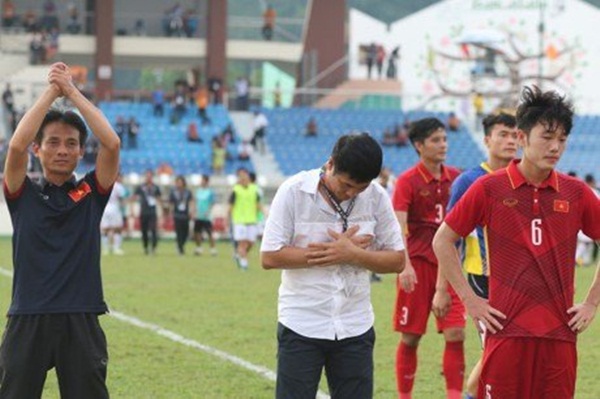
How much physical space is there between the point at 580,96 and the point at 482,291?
179 feet

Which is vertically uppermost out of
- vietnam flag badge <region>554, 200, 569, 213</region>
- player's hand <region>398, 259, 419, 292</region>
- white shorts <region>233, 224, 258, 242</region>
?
vietnam flag badge <region>554, 200, 569, 213</region>

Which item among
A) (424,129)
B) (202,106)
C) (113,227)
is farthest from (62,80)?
(202,106)

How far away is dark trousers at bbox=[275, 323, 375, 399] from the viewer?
7.41m

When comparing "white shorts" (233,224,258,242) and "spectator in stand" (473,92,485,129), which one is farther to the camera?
"spectator in stand" (473,92,485,129)

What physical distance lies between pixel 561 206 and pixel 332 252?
1127mm

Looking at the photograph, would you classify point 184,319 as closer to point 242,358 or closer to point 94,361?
point 242,358

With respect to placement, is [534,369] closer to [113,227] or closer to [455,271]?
[455,271]

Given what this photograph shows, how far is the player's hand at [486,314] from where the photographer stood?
23.7 feet

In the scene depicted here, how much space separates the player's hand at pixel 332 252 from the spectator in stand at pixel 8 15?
4843 cm

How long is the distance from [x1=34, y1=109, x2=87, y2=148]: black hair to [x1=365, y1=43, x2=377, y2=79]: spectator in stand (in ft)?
172

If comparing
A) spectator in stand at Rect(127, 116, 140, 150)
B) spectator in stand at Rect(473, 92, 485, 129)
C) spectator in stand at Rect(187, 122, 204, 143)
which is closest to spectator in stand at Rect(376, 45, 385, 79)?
spectator in stand at Rect(473, 92, 485, 129)

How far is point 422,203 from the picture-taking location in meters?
11.4

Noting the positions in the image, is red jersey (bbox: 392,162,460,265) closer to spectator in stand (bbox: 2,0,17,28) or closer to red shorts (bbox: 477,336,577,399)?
red shorts (bbox: 477,336,577,399)

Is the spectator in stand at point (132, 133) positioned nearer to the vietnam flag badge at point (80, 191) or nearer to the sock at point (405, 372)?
the sock at point (405, 372)
